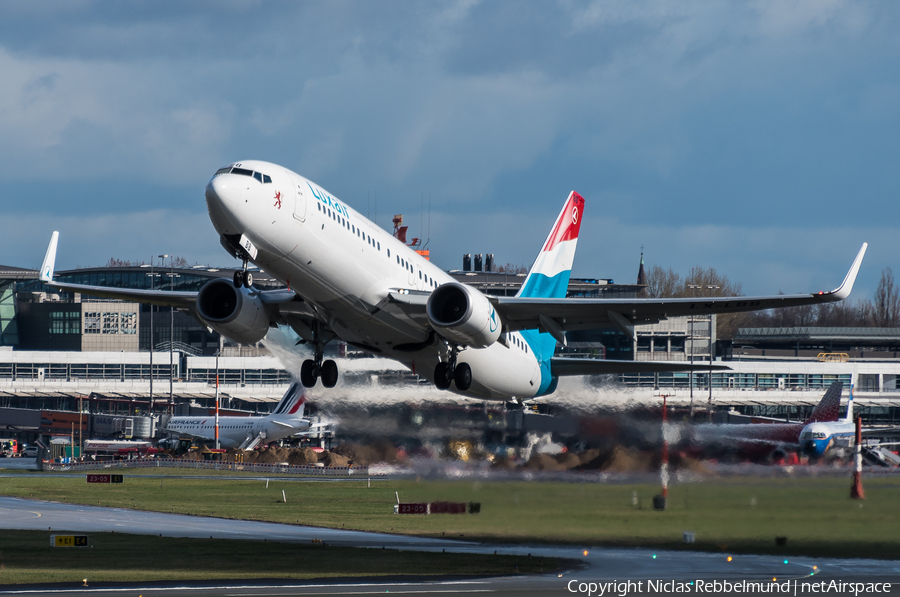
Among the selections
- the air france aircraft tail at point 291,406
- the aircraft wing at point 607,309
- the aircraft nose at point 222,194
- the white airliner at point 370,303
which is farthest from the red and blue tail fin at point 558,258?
the air france aircraft tail at point 291,406

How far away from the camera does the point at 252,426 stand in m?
90.9

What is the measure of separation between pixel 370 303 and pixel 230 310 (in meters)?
5.19

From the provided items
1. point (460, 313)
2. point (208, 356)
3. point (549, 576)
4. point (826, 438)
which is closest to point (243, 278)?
point (460, 313)

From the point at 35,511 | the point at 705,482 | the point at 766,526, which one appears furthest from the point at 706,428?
the point at 35,511

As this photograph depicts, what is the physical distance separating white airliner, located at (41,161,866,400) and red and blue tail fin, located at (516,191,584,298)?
3.98 m

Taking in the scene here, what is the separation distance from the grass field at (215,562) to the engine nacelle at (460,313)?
7008 millimetres

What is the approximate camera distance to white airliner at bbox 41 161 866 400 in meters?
29.6

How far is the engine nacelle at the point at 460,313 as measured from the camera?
32.8 meters

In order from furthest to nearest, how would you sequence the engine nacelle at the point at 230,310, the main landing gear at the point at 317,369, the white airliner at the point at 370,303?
the main landing gear at the point at 317,369 → the engine nacelle at the point at 230,310 → the white airliner at the point at 370,303

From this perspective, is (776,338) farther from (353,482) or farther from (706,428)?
(706,428)

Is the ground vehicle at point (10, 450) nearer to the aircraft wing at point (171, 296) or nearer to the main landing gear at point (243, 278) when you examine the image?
the aircraft wing at point (171, 296)

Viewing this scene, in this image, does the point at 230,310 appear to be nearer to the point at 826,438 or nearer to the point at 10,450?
the point at 826,438

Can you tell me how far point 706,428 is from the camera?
1459 inches

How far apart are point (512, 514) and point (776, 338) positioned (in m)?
126
